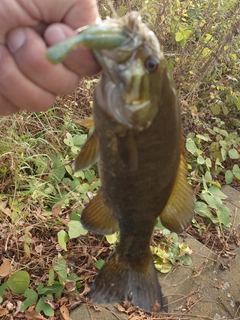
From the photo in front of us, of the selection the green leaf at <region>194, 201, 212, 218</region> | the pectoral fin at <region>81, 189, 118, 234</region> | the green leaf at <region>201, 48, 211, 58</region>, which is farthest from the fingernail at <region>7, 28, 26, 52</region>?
the green leaf at <region>201, 48, 211, 58</region>

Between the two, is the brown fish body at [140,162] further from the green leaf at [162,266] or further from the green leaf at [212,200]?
the green leaf at [212,200]

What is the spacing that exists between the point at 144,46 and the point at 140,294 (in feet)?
3.67

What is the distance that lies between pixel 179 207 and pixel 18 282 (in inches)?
51.8

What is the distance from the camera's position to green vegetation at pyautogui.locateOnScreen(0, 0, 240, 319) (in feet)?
8.66

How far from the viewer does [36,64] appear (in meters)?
1.25

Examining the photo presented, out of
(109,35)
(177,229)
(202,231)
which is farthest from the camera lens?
(202,231)

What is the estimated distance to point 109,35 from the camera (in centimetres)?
106

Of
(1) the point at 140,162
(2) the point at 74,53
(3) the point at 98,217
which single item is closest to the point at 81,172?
(3) the point at 98,217

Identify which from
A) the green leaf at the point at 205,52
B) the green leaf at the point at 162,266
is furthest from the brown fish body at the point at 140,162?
the green leaf at the point at 205,52

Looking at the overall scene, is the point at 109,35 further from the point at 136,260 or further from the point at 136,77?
the point at 136,260

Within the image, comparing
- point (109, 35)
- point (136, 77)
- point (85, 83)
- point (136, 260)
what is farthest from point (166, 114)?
point (85, 83)

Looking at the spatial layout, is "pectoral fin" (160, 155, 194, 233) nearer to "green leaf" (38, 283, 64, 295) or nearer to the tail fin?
the tail fin

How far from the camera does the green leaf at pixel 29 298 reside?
2.44 metres

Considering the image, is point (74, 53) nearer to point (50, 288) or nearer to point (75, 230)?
point (75, 230)
